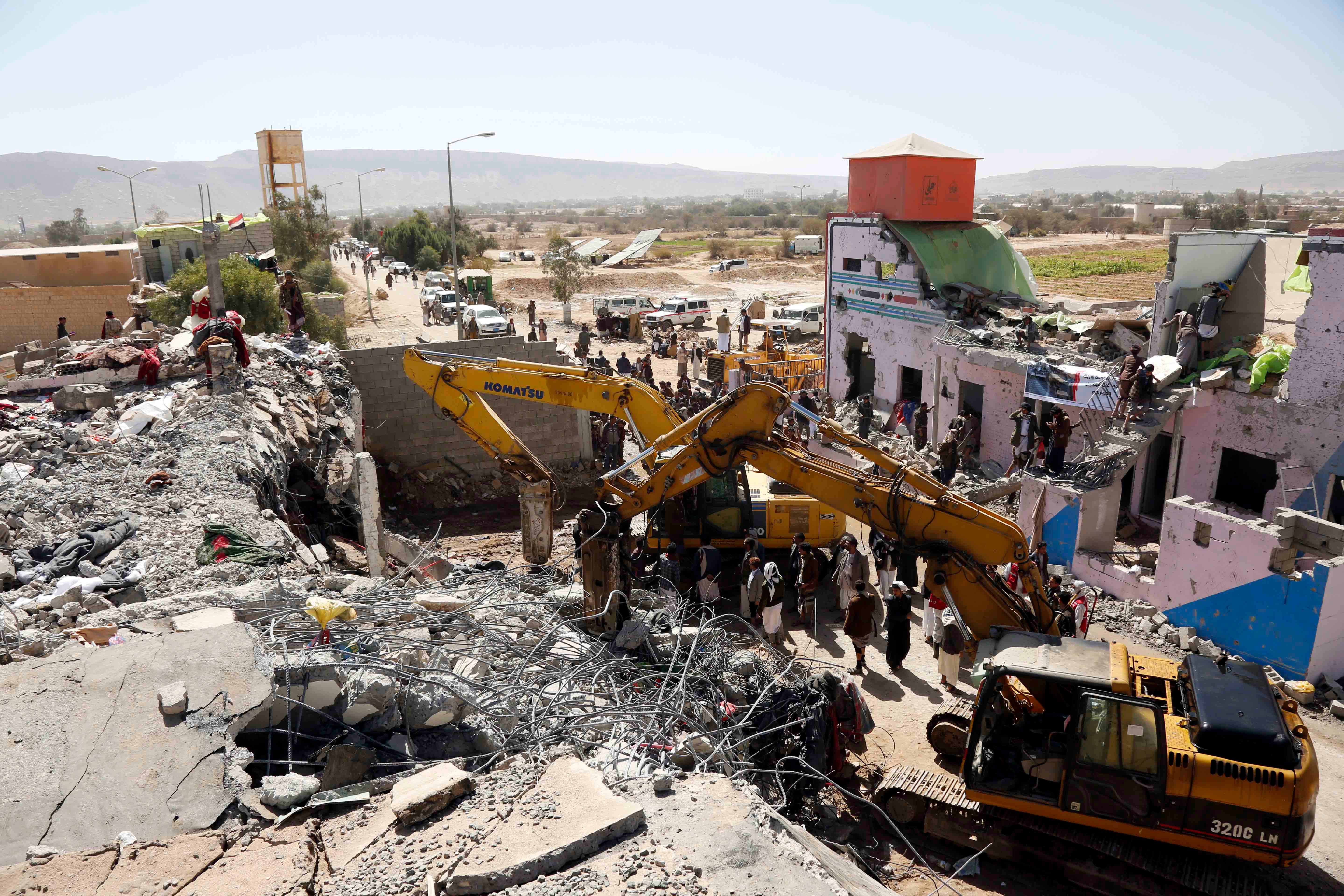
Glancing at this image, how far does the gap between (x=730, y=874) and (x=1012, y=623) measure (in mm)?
6141

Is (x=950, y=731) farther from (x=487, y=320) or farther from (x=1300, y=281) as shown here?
(x=487, y=320)

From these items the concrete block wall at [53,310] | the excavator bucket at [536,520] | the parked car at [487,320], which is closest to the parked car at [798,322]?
the parked car at [487,320]

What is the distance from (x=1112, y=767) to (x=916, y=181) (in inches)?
688

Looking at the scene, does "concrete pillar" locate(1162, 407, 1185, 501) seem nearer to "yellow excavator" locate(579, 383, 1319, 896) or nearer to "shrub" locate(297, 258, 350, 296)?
"yellow excavator" locate(579, 383, 1319, 896)

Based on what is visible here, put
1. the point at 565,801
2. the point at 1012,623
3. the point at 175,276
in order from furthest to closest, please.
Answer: the point at 175,276, the point at 1012,623, the point at 565,801

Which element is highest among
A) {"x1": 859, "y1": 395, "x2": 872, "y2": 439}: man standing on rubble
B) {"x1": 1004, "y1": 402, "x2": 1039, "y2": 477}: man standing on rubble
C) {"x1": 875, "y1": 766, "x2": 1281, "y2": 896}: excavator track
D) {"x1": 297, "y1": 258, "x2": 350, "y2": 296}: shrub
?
{"x1": 297, "y1": 258, "x2": 350, "y2": 296}: shrub

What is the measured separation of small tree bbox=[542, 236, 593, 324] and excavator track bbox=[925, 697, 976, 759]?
36.0 metres

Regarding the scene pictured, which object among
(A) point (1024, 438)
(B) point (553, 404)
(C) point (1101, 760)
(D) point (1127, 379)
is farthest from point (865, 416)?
(C) point (1101, 760)

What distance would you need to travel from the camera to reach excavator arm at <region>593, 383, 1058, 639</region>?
964 cm

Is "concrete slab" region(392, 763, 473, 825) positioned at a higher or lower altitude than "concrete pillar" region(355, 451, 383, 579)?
higher

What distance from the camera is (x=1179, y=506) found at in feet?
39.5

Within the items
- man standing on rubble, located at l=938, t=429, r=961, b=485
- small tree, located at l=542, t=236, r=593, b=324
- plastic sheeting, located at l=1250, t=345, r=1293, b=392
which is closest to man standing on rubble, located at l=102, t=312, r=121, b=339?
man standing on rubble, located at l=938, t=429, r=961, b=485

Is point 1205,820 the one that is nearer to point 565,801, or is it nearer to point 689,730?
point 689,730

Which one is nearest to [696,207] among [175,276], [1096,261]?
[1096,261]
